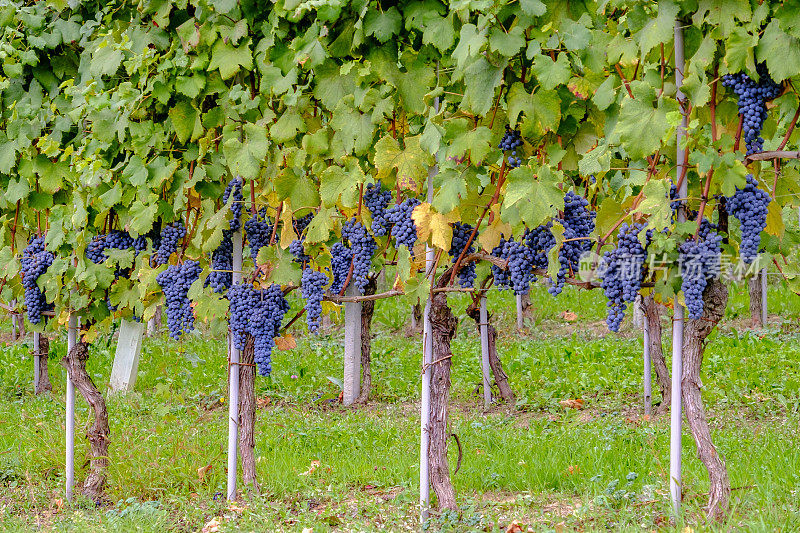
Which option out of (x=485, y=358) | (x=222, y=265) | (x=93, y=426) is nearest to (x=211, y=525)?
(x=222, y=265)

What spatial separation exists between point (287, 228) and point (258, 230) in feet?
0.96

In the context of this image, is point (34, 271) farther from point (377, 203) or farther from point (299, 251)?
point (377, 203)

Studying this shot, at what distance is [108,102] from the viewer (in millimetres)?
3922

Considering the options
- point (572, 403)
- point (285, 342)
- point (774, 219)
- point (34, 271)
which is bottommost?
point (572, 403)

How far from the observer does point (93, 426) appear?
4.77 m

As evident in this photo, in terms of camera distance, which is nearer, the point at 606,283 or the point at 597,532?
the point at 606,283

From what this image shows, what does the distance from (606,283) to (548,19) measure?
39.1 inches

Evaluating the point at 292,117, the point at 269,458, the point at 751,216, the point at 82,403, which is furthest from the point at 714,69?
the point at 82,403

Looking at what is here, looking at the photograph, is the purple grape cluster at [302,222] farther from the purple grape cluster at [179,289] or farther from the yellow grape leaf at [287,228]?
the purple grape cluster at [179,289]

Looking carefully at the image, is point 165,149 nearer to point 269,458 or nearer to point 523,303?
point 269,458

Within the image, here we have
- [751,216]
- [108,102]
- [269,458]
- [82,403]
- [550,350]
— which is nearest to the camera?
[751,216]

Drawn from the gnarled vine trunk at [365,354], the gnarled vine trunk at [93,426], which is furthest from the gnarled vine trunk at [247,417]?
the gnarled vine trunk at [365,354]

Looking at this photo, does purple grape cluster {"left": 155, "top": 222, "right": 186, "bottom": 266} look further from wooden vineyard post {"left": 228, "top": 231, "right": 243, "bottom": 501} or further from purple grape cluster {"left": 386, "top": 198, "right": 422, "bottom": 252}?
purple grape cluster {"left": 386, "top": 198, "right": 422, "bottom": 252}

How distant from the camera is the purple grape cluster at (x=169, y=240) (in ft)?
13.7
